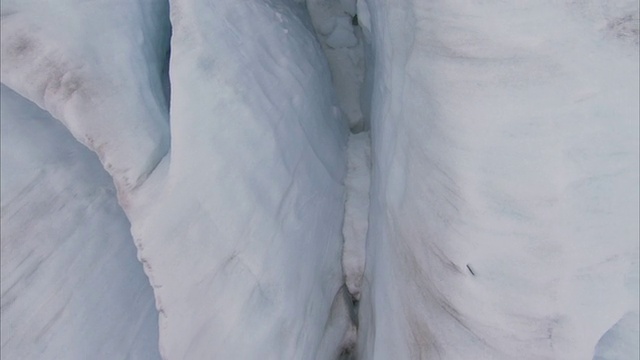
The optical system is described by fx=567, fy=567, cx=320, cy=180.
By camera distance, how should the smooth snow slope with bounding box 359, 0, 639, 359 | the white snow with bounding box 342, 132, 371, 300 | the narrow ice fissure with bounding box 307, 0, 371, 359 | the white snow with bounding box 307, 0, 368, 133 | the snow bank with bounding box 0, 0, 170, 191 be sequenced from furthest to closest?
the white snow with bounding box 307, 0, 368, 133 → the narrow ice fissure with bounding box 307, 0, 371, 359 → the white snow with bounding box 342, 132, 371, 300 → the snow bank with bounding box 0, 0, 170, 191 → the smooth snow slope with bounding box 359, 0, 639, 359

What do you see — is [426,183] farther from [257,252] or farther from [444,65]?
[257,252]

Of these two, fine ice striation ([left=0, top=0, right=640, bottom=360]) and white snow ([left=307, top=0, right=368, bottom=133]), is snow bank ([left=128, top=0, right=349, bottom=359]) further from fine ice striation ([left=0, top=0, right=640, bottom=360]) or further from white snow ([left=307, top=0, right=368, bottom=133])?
white snow ([left=307, top=0, right=368, bottom=133])

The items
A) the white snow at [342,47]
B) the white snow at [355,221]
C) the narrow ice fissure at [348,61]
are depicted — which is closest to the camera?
the white snow at [355,221]

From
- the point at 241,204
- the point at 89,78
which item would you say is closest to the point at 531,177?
the point at 241,204

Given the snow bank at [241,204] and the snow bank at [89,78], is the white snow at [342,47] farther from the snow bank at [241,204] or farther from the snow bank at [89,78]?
the snow bank at [89,78]

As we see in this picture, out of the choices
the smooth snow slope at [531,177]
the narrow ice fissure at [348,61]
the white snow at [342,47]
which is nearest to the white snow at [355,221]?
the narrow ice fissure at [348,61]

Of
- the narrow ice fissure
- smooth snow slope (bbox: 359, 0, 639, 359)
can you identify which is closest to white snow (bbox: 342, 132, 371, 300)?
the narrow ice fissure
